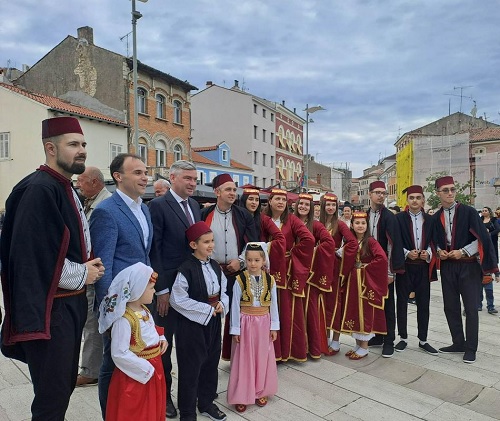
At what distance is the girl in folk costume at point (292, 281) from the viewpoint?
4.30m

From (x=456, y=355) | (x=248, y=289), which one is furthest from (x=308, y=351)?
(x=456, y=355)

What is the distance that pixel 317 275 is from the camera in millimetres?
4602

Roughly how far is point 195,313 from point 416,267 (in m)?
3.05

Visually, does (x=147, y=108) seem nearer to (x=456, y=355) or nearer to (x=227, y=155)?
(x=227, y=155)

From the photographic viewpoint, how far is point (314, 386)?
3922 millimetres

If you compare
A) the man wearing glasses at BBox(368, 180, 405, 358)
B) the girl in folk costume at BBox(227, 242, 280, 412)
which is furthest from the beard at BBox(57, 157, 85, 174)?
the man wearing glasses at BBox(368, 180, 405, 358)

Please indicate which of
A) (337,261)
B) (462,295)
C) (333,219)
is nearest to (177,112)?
(333,219)

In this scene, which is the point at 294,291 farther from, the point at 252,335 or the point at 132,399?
the point at 132,399

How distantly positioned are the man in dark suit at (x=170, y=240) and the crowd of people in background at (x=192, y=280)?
0.04ft

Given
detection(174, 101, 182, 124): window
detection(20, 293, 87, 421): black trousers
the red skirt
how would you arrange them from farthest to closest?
detection(174, 101, 182, 124): window → the red skirt → detection(20, 293, 87, 421): black trousers

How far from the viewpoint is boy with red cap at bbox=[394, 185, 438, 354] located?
4910 mm

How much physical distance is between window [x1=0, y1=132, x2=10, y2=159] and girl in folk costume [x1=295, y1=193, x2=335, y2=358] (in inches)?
742

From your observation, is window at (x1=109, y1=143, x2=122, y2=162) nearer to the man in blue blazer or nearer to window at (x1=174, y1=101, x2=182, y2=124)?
window at (x1=174, y1=101, x2=182, y2=124)

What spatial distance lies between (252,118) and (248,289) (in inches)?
1326
